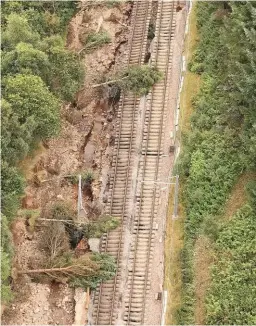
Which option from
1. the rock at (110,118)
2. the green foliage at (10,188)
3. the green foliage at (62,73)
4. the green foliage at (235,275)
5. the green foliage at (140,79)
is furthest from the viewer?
the rock at (110,118)

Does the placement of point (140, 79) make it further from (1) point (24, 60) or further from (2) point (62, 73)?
(1) point (24, 60)

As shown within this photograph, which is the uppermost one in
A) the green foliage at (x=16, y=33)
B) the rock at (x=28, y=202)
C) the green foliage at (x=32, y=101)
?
the green foliage at (x=16, y=33)

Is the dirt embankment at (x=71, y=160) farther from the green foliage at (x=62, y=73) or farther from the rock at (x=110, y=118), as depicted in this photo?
the green foliage at (x=62, y=73)

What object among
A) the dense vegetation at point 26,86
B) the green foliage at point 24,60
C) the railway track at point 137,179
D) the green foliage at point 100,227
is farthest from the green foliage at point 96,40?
the green foliage at point 100,227

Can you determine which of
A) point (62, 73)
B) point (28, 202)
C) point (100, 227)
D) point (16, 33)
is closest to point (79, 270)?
point (100, 227)

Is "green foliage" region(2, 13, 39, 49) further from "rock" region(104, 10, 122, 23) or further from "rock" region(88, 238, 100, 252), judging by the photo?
"rock" region(88, 238, 100, 252)

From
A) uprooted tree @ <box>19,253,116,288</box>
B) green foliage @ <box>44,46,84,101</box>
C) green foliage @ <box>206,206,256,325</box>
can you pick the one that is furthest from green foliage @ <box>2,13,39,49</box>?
green foliage @ <box>206,206,256,325</box>
